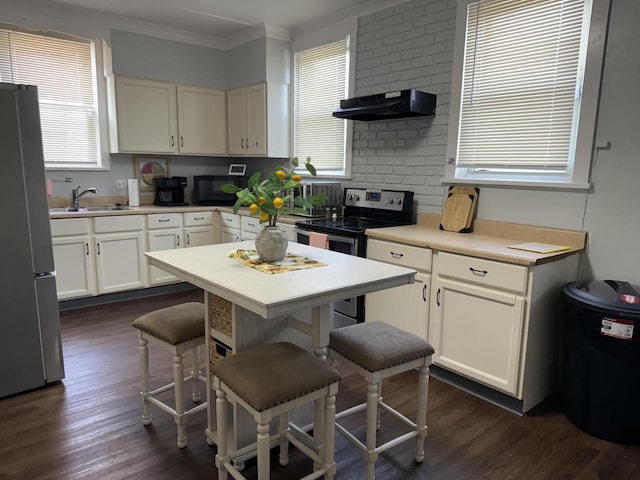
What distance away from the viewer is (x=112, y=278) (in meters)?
4.16

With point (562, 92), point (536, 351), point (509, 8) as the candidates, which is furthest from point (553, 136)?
point (536, 351)

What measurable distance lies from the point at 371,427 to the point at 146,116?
154 inches

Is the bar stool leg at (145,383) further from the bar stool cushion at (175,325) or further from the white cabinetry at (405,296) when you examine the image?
the white cabinetry at (405,296)

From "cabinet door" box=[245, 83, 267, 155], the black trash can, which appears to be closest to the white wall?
the black trash can

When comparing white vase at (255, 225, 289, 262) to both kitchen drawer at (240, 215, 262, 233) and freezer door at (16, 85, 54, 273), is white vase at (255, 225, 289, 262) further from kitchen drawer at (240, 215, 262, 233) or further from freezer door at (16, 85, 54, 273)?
kitchen drawer at (240, 215, 262, 233)

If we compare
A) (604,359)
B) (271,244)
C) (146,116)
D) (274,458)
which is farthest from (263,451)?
(146,116)

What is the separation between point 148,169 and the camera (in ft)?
15.9

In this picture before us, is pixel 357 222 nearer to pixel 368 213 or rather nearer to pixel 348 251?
pixel 368 213

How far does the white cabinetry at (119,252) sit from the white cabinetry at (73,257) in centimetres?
7

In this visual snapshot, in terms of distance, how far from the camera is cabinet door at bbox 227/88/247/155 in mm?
4887

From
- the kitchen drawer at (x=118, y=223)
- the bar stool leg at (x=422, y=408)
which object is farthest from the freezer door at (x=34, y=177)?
the bar stool leg at (x=422, y=408)

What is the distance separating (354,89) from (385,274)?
2.61 m

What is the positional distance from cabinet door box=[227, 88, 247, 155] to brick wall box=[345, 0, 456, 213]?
1.49 meters

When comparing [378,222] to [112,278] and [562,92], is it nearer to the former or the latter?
[562,92]
